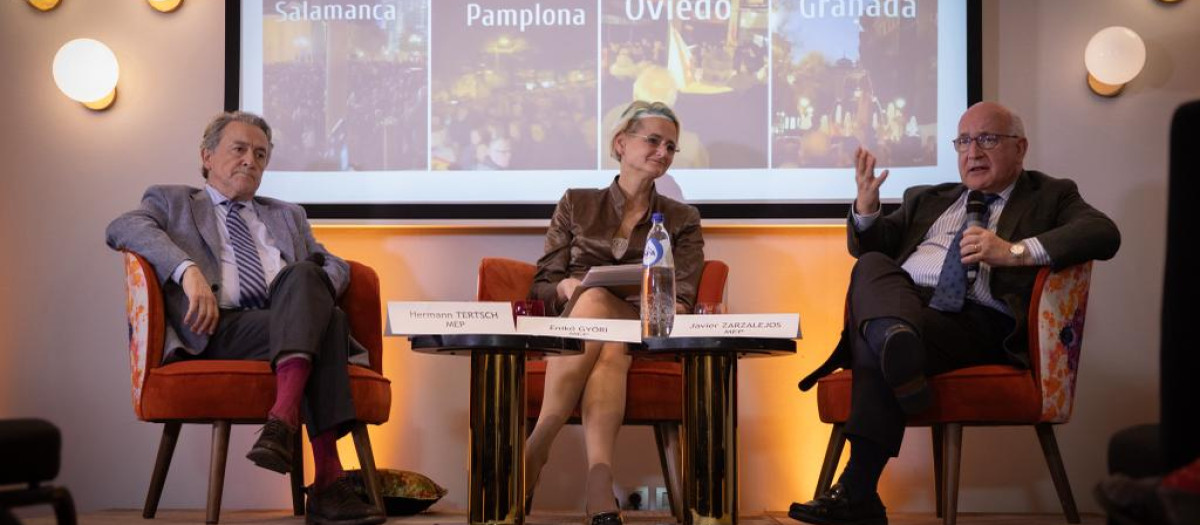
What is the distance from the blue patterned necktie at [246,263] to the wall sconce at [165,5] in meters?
1.04

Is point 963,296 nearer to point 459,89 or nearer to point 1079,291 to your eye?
point 1079,291

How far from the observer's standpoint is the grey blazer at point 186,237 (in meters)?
3.25

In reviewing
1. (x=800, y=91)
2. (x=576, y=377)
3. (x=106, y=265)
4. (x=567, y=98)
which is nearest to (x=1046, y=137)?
(x=800, y=91)

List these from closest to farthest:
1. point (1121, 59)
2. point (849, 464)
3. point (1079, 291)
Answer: point (849, 464)
point (1079, 291)
point (1121, 59)

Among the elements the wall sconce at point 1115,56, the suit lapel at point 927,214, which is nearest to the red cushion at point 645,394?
the suit lapel at point 927,214

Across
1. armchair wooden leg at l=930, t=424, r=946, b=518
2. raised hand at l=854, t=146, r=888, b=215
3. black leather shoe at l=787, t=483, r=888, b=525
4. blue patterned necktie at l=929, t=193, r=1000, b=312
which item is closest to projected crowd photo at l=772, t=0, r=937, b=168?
raised hand at l=854, t=146, r=888, b=215

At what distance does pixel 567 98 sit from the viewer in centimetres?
418

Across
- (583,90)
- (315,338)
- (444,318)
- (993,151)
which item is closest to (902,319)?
(993,151)

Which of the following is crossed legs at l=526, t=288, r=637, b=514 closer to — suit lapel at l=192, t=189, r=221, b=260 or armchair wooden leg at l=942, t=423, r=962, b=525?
armchair wooden leg at l=942, t=423, r=962, b=525

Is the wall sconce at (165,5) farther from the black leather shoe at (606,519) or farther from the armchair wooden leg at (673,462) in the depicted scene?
the black leather shoe at (606,519)

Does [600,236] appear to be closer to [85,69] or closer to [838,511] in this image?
[838,511]

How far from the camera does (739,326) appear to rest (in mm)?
2574

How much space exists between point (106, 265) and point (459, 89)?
1.42 meters

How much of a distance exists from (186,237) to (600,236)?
49.2 inches
